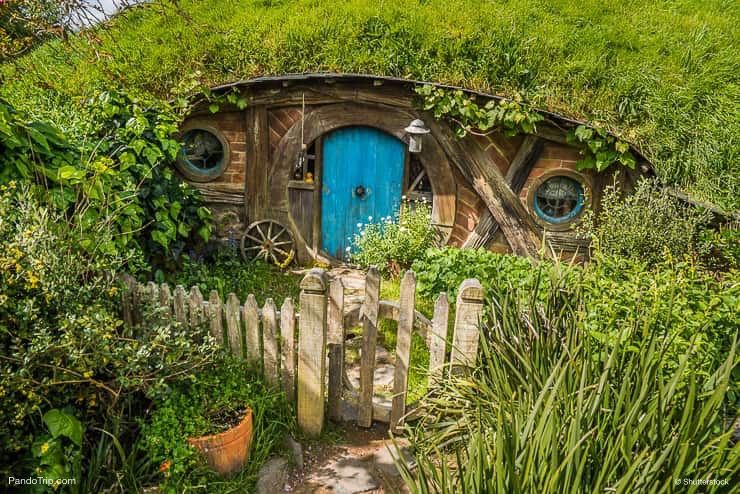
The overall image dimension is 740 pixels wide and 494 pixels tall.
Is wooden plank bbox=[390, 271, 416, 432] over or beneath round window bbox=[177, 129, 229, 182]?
beneath

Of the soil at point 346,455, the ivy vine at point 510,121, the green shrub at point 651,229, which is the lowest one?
the soil at point 346,455

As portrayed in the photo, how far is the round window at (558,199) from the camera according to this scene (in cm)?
681

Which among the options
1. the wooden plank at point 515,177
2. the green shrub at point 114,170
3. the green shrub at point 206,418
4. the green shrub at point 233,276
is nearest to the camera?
the green shrub at point 206,418

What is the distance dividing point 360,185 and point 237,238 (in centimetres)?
189

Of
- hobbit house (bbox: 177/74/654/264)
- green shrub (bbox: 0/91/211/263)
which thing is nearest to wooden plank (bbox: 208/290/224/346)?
green shrub (bbox: 0/91/211/263)

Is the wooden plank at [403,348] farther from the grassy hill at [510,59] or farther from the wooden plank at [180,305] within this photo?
the grassy hill at [510,59]

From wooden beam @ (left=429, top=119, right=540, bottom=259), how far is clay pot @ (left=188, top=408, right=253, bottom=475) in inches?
176

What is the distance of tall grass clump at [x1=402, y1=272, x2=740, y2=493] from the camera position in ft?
7.27

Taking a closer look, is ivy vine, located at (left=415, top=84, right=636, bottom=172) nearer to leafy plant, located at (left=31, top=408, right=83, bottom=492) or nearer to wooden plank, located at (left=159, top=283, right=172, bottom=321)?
wooden plank, located at (left=159, top=283, right=172, bottom=321)

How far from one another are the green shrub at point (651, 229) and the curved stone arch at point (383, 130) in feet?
6.53

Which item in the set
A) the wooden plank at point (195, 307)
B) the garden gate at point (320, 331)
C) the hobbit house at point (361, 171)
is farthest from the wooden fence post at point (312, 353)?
the hobbit house at point (361, 171)

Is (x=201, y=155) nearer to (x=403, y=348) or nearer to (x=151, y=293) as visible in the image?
(x=151, y=293)

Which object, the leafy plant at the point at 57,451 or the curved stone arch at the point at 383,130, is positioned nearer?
the leafy plant at the point at 57,451

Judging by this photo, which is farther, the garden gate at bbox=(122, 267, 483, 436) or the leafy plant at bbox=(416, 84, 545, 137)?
the leafy plant at bbox=(416, 84, 545, 137)
